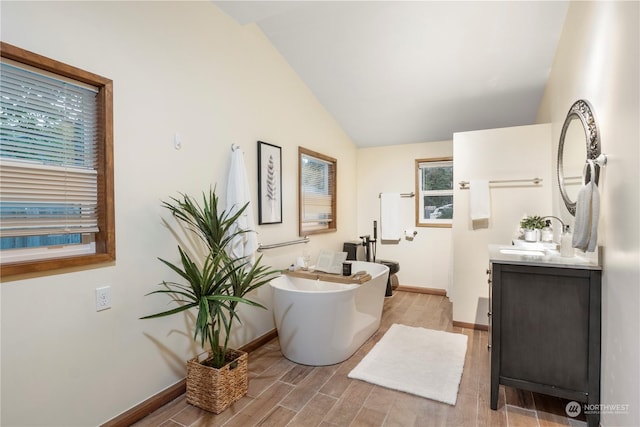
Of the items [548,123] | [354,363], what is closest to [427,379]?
[354,363]

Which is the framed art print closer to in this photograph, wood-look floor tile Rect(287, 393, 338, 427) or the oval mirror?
wood-look floor tile Rect(287, 393, 338, 427)

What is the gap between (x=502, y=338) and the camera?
2092 mm

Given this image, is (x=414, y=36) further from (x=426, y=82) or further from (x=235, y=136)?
(x=235, y=136)

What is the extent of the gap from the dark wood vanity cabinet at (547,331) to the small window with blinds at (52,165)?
2438mm

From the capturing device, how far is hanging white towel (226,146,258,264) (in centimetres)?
257

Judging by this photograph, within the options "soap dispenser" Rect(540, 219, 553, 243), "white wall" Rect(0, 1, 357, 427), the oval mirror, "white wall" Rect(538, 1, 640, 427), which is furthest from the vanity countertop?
"white wall" Rect(0, 1, 357, 427)

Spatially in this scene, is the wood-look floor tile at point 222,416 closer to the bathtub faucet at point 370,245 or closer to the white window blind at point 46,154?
the white window blind at point 46,154

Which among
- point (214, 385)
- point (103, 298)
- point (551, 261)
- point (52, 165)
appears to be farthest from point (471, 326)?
point (52, 165)

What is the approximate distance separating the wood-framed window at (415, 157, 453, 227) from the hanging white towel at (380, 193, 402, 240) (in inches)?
11.6

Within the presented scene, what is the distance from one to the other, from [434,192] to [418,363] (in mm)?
2844

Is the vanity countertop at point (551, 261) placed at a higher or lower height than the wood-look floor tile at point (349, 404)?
higher

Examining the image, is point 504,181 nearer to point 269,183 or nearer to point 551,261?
point 551,261

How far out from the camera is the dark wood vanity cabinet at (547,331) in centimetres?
188

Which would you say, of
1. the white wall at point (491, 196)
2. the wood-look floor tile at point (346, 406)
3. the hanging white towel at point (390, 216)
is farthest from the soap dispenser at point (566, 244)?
the hanging white towel at point (390, 216)
